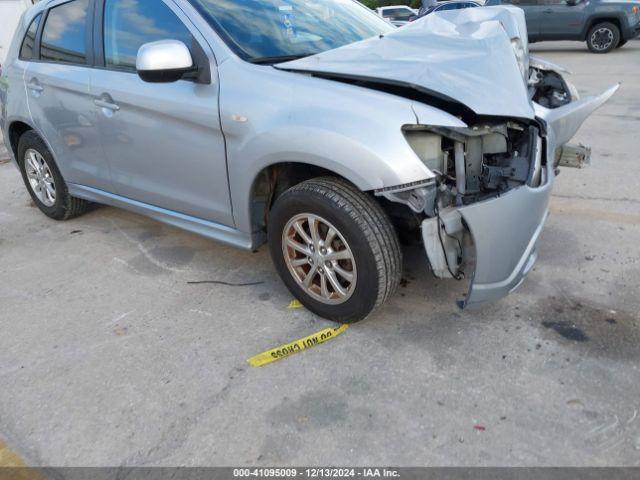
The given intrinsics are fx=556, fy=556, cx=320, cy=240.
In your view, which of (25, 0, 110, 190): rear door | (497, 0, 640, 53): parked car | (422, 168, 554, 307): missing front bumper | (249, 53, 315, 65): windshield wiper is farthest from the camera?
(497, 0, 640, 53): parked car

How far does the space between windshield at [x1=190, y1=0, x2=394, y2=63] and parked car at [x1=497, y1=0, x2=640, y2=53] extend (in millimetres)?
11182

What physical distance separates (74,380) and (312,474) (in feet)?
4.38

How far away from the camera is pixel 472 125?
8.55 feet

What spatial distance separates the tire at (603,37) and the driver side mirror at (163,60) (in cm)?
1302

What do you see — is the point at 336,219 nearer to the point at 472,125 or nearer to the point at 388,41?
the point at 472,125

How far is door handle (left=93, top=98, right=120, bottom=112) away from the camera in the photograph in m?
3.46

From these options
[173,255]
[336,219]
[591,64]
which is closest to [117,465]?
[336,219]

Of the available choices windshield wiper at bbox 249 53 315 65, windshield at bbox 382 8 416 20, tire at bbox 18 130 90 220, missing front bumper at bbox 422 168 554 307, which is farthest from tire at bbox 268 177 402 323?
windshield at bbox 382 8 416 20

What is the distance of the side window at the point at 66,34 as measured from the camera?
12.5 feet

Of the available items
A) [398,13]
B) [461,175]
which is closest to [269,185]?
[461,175]

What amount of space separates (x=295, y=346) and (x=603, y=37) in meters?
13.3

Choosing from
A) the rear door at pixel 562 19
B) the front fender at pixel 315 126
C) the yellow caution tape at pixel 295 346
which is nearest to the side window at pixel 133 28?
the front fender at pixel 315 126

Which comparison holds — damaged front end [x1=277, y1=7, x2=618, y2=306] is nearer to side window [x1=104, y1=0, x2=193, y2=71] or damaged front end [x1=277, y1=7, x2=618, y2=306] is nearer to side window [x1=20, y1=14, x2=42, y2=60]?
side window [x1=104, y1=0, x2=193, y2=71]

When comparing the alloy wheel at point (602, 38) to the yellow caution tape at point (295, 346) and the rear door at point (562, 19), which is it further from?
the yellow caution tape at point (295, 346)
